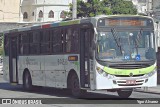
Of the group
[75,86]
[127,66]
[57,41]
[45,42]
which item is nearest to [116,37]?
[127,66]

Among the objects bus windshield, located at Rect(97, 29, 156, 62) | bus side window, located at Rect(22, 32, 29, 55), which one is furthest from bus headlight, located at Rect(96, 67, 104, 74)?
bus side window, located at Rect(22, 32, 29, 55)

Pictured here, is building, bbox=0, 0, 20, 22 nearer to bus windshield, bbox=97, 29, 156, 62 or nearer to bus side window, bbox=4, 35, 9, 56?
bus side window, bbox=4, 35, 9, 56

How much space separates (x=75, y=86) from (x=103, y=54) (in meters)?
2.27

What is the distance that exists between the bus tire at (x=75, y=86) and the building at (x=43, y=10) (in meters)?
73.8

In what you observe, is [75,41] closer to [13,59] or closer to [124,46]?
[124,46]

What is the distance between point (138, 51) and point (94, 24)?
6.16ft

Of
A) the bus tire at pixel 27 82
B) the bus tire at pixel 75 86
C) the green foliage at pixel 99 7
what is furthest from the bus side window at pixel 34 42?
the green foliage at pixel 99 7

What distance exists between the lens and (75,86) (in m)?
19.2

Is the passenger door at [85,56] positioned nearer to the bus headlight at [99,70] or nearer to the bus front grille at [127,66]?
the bus headlight at [99,70]

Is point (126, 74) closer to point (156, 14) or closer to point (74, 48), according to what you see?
point (74, 48)

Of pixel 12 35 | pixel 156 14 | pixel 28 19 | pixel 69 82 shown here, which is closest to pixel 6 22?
pixel 28 19

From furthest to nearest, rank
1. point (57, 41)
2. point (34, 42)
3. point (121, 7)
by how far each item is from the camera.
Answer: point (121, 7) < point (34, 42) < point (57, 41)

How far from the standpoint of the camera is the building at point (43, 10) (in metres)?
95.2

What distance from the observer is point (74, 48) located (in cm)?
1920
